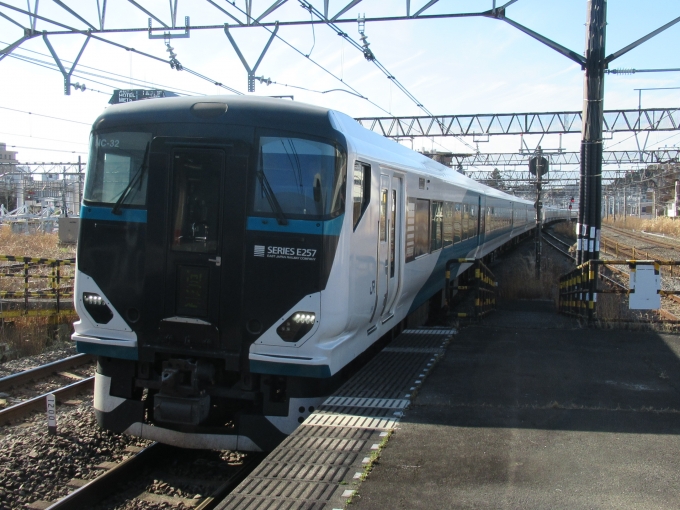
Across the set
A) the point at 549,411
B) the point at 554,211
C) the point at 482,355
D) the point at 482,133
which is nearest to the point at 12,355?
the point at 482,355

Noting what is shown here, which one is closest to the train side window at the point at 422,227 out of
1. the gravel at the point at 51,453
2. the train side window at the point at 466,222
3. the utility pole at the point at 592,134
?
the utility pole at the point at 592,134

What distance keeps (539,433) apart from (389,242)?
2922 mm

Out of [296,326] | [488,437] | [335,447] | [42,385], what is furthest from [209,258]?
[42,385]

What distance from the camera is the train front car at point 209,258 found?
18.2 ft

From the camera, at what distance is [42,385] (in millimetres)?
8812

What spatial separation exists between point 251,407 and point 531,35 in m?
8.68

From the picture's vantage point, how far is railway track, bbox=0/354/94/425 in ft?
24.3

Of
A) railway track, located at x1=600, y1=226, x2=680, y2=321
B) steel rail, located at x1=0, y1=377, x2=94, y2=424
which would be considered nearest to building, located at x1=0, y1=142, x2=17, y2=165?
railway track, located at x1=600, y1=226, x2=680, y2=321

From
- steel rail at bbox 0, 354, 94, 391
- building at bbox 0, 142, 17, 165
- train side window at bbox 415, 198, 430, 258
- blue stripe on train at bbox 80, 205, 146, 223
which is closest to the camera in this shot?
blue stripe on train at bbox 80, 205, 146, 223

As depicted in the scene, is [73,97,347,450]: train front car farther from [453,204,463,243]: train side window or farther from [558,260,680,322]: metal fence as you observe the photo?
[453,204,463,243]: train side window

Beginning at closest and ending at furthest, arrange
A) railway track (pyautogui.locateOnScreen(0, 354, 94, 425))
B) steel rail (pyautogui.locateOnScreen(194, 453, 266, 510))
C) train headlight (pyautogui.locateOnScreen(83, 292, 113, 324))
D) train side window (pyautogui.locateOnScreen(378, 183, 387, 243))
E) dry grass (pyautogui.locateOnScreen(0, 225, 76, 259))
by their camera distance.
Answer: steel rail (pyautogui.locateOnScreen(194, 453, 266, 510)), train headlight (pyautogui.locateOnScreen(83, 292, 113, 324)), train side window (pyautogui.locateOnScreen(378, 183, 387, 243)), railway track (pyautogui.locateOnScreen(0, 354, 94, 425)), dry grass (pyautogui.locateOnScreen(0, 225, 76, 259))

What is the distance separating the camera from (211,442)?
5.70 meters

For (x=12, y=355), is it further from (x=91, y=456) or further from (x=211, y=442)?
(x=211, y=442)

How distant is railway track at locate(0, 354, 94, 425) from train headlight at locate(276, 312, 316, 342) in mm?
3602
